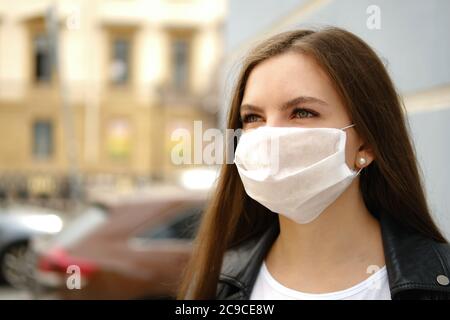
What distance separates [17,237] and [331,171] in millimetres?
7440

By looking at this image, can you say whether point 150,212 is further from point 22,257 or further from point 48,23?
point 22,257

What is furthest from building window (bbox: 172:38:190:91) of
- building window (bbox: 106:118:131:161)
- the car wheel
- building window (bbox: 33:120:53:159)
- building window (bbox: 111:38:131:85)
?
the car wheel

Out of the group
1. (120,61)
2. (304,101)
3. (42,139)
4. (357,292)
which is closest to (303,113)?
(304,101)

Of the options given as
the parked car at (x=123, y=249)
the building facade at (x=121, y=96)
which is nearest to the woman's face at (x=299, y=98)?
the parked car at (x=123, y=249)

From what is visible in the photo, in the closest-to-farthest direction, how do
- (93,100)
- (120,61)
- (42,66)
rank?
(42,66), (93,100), (120,61)

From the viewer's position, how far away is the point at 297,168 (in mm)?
1558

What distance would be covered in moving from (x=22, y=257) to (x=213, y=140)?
6.94 metres

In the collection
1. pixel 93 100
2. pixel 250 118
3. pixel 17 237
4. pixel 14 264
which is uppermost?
pixel 250 118

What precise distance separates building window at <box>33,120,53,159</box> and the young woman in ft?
79.6

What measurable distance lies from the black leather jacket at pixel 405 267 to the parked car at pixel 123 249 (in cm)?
254

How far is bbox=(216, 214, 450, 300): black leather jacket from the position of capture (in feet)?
4.50

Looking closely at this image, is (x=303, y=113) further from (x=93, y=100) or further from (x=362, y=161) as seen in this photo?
(x=93, y=100)

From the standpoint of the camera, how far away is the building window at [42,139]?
24.7m

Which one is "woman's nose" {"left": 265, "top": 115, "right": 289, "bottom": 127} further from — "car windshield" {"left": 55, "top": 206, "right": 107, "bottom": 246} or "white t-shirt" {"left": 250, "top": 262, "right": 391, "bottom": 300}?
"car windshield" {"left": 55, "top": 206, "right": 107, "bottom": 246}
